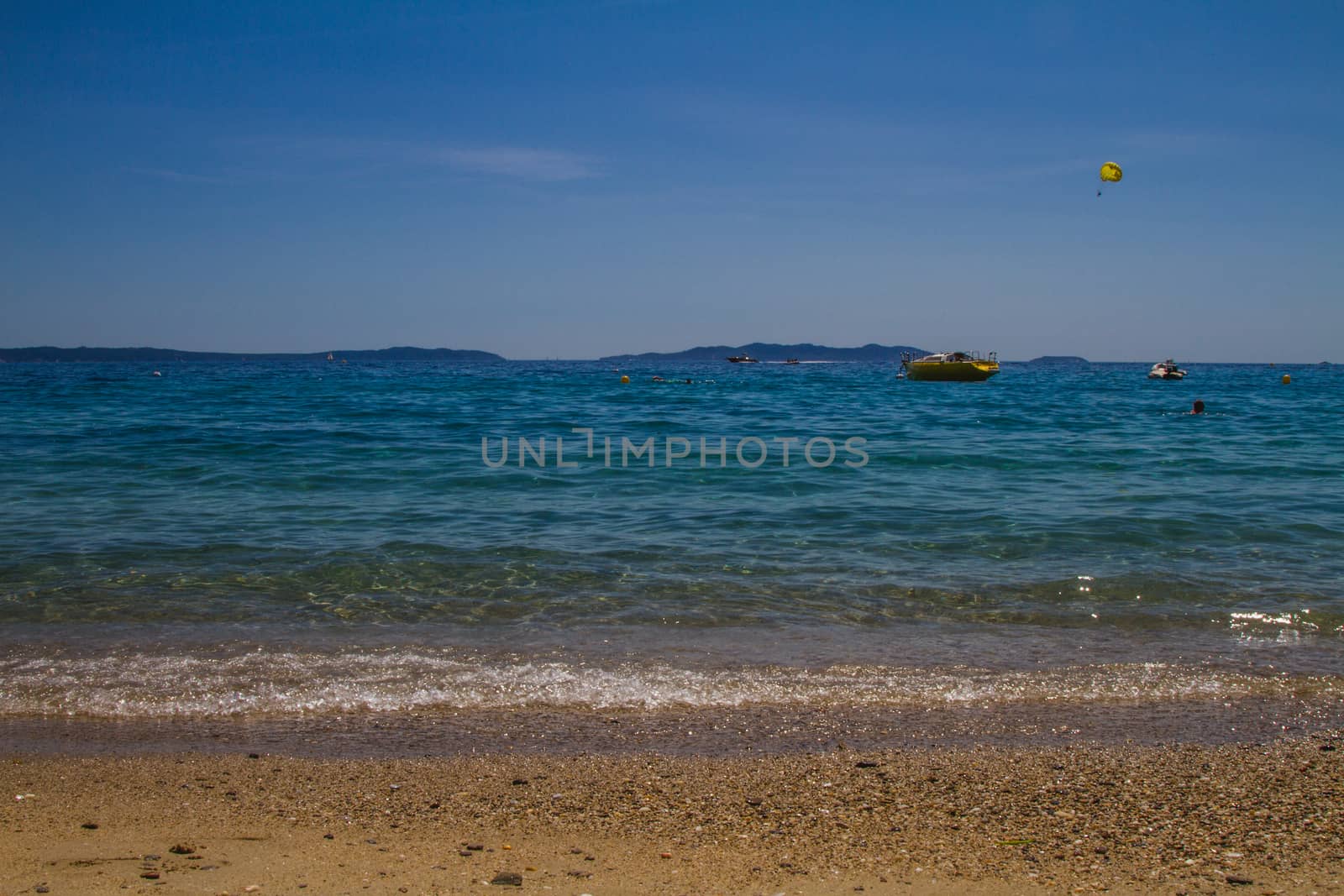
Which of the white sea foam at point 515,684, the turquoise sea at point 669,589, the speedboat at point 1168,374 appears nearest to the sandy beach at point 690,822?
the turquoise sea at point 669,589

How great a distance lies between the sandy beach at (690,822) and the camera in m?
3.48

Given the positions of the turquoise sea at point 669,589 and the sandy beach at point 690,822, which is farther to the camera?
the turquoise sea at point 669,589

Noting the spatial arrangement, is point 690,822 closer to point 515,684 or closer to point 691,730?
point 691,730

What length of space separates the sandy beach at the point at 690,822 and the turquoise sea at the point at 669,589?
0.55m

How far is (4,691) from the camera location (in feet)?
18.2

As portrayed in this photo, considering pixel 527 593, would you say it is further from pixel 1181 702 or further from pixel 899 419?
pixel 899 419

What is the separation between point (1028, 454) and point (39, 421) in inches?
940

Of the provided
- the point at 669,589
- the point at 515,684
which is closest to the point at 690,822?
the point at 515,684

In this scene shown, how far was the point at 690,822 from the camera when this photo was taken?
396cm

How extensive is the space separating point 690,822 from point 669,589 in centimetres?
418

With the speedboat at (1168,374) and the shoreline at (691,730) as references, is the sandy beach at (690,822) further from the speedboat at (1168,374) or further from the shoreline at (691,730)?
the speedboat at (1168,374)

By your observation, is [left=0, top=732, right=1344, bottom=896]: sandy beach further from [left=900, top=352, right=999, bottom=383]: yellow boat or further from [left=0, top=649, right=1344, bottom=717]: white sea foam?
[left=900, top=352, right=999, bottom=383]: yellow boat

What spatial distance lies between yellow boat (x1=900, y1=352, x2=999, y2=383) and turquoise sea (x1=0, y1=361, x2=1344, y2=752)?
4372 cm

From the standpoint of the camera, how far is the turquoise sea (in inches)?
219
